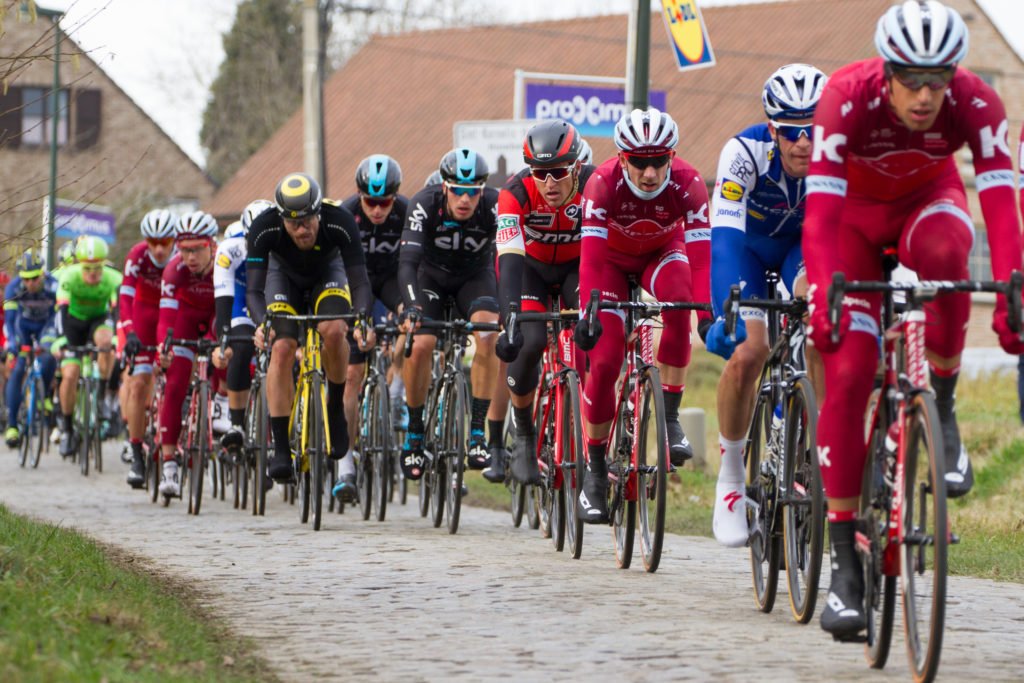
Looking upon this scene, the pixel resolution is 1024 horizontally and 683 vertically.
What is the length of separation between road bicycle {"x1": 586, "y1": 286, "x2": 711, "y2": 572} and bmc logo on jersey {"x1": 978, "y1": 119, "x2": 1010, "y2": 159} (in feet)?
9.60

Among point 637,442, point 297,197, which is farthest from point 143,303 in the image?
point 637,442

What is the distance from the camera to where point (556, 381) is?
1070 centimetres

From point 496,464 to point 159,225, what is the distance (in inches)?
219

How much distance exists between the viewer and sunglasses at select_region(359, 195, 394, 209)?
14.4m

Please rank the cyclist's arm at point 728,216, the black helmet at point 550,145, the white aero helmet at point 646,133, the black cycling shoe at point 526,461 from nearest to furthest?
the cyclist's arm at point 728,216, the white aero helmet at point 646,133, the black helmet at point 550,145, the black cycling shoe at point 526,461

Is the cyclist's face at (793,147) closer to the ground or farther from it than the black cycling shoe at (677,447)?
farther from it

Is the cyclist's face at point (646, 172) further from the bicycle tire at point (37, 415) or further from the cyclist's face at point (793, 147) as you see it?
the bicycle tire at point (37, 415)

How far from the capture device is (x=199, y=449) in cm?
1404

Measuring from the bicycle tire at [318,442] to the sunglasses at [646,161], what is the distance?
3705mm

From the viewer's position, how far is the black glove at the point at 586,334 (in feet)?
30.0

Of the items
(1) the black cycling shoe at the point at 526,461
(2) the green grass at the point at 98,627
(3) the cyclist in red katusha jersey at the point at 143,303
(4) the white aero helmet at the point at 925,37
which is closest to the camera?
(2) the green grass at the point at 98,627

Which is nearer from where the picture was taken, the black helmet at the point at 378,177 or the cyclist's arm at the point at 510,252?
the cyclist's arm at the point at 510,252

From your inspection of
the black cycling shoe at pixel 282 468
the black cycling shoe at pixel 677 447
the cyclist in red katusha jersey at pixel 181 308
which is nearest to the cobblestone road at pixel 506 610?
the black cycling shoe at pixel 282 468

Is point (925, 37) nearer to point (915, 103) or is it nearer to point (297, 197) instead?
point (915, 103)
